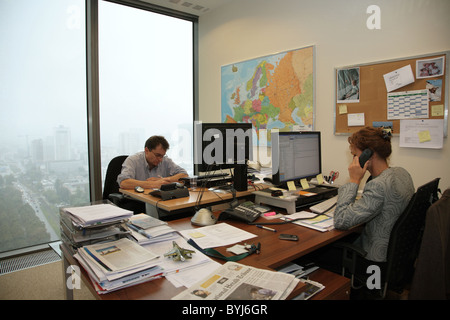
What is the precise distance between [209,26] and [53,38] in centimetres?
200

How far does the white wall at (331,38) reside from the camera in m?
2.39

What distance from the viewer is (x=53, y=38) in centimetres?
328

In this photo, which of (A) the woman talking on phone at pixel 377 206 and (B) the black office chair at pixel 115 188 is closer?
(A) the woman talking on phone at pixel 377 206

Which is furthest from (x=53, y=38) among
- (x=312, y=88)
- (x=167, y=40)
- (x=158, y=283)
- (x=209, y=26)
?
(x=158, y=283)

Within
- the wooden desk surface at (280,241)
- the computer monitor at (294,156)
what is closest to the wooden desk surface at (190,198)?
the wooden desk surface at (280,241)

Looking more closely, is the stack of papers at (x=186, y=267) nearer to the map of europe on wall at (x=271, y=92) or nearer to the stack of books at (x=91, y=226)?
the stack of books at (x=91, y=226)

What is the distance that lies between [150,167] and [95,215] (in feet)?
5.33

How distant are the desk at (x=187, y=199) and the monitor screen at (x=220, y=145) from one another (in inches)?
7.9

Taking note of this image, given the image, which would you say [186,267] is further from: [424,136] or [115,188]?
[424,136]

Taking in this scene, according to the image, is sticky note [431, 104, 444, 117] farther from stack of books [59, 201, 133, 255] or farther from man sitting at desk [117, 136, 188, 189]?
stack of books [59, 201, 133, 255]

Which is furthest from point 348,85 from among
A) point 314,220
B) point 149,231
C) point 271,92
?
point 149,231

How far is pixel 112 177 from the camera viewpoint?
2928mm

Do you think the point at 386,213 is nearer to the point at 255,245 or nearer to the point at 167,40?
the point at 255,245

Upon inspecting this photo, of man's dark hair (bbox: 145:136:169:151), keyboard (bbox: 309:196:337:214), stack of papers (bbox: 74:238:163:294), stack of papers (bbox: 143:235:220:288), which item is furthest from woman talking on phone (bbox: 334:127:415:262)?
man's dark hair (bbox: 145:136:169:151)
